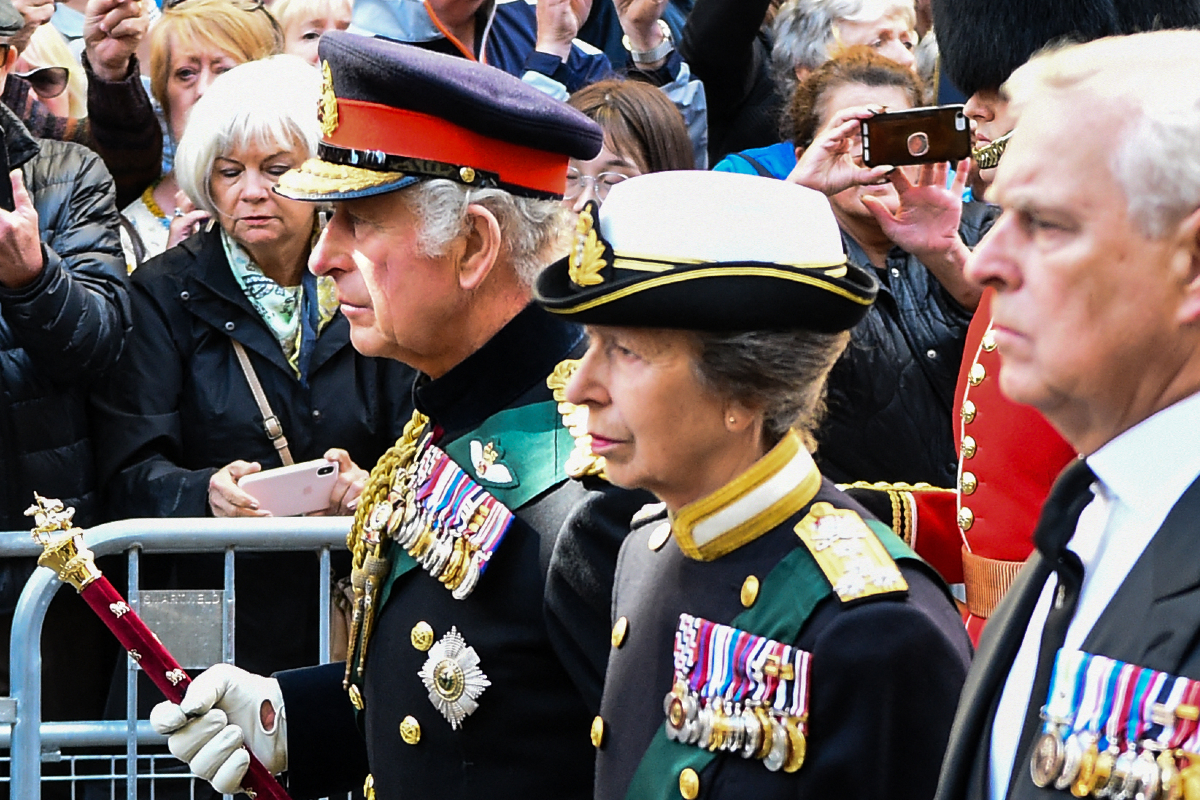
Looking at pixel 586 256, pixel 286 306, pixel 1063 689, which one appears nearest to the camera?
pixel 1063 689

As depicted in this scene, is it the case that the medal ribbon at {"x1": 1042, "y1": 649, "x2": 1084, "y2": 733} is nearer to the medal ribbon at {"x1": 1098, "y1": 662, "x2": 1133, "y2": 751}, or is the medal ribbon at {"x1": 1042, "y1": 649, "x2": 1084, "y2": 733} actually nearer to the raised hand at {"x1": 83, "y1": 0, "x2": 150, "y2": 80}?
the medal ribbon at {"x1": 1098, "y1": 662, "x2": 1133, "y2": 751}

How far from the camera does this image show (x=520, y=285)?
123 inches

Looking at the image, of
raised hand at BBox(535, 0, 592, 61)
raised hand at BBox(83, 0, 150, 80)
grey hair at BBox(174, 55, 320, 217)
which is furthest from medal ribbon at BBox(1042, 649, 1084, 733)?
raised hand at BBox(535, 0, 592, 61)

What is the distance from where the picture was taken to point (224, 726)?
10.6 feet

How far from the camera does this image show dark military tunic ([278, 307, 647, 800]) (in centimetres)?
285

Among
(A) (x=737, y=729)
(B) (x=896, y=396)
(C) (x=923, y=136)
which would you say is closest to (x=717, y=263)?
(A) (x=737, y=729)

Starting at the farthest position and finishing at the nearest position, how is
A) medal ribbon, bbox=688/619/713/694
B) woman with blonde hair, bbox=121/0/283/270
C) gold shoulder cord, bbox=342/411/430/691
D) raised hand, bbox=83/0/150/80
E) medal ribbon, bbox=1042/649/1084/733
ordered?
woman with blonde hair, bbox=121/0/283/270 < raised hand, bbox=83/0/150/80 < gold shoulder cord, bbox=342/411/430/691 < medal ribbon, bbox=688/619/713/694 < medal ribbon, bbox=1042/649/1084/733

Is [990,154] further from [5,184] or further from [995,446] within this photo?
[5,184]

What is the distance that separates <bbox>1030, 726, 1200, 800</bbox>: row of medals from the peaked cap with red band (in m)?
1.63

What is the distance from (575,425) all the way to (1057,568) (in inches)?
48.4

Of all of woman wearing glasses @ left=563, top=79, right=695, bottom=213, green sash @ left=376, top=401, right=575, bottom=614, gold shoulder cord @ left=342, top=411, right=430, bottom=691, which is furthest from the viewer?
woman wearing glasses @ left=563, top=79, right=695, bottom=213

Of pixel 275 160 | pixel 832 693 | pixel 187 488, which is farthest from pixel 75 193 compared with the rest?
pixel 832 693

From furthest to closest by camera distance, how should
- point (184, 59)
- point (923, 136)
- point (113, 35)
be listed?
1. point (184, 59)
2. point (113, 35)
3. point (923, 136)

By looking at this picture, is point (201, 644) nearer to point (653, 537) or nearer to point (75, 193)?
point (75, 193)
